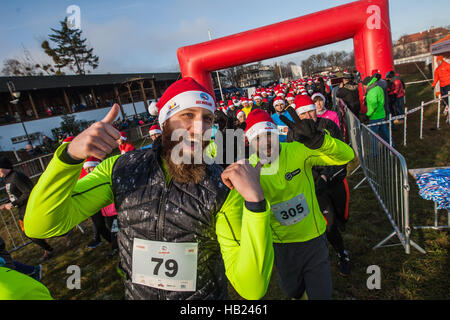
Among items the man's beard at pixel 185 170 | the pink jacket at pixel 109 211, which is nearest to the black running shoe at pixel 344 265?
the man's beard at pixel 185 170

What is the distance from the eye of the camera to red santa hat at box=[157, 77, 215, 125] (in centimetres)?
154

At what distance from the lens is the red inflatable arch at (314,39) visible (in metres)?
8.12

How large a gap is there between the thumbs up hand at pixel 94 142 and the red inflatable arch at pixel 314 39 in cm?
915

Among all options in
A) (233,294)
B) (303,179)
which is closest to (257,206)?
(303,179)

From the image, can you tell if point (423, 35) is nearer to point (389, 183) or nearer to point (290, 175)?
point (389, 183)

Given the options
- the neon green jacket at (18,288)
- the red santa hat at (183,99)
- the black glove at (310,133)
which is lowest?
the neon green jacket at (18,288)

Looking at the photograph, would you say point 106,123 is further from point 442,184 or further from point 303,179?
point 442,184

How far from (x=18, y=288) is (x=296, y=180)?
1.96 metres

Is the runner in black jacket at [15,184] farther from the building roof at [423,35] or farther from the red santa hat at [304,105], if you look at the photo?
the building roof at [423,35]

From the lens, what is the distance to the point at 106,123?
1.06m

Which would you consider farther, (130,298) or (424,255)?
(424,255)

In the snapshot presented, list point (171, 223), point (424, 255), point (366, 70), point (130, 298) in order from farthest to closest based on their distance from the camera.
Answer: point (366, 70) < point (424, 255) < point (130, 298) < point (171, 223)

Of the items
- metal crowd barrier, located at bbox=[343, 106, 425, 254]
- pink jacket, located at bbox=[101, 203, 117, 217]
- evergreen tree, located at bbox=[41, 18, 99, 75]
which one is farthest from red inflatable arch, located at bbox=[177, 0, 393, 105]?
evergreen tree, located at bbox=[41, 18, 99, 75]

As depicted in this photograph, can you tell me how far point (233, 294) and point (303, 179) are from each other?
1.98 meters
